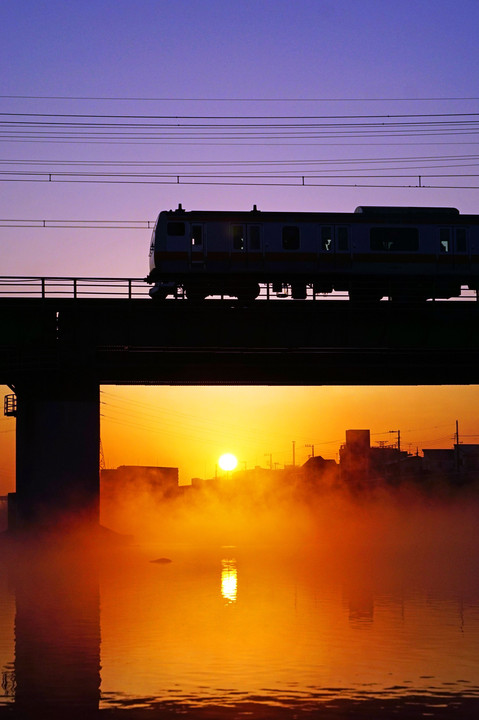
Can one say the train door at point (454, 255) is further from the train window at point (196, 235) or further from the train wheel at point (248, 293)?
the train window at point (196, 235)

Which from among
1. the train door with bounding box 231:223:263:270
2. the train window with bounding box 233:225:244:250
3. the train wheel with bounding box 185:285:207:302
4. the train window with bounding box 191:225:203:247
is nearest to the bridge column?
the train wheel with bounding box 185:285:207:302

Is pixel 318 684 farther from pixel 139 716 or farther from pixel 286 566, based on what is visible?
pixel 286 566

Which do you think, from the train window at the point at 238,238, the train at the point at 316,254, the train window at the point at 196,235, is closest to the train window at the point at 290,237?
the train at the point at 316,254

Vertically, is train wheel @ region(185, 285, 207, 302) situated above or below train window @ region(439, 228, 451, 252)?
below

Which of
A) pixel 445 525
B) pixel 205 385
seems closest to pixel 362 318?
pixel 205 385

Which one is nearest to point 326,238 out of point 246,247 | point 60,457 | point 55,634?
point 246,247

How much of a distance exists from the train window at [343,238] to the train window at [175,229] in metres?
7.55

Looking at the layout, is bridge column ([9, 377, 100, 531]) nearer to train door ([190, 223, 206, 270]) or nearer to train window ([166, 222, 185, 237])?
train door ([190, 223, 206, 270])

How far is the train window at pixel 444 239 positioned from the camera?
5131 centimetres

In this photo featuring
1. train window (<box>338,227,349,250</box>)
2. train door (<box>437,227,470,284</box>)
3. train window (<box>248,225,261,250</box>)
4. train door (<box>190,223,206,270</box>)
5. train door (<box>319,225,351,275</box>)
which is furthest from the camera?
train door (<box>437,227,470,284</box>)

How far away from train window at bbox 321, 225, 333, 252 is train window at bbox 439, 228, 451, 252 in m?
5.49

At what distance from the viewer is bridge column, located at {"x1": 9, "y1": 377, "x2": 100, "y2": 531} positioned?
46781 millimetres

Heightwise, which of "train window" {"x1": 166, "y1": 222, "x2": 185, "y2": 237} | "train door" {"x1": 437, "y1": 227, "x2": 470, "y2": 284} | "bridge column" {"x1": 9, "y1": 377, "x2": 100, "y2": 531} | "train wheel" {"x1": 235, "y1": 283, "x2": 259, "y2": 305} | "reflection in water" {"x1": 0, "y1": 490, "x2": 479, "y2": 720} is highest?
"train window" {"x1": 166, "y1": 222, "x2": 185, "y2": 237}

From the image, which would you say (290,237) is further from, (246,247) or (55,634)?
(55,634)
